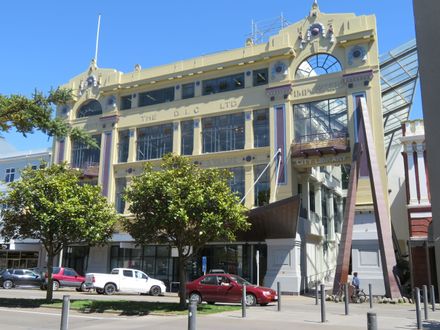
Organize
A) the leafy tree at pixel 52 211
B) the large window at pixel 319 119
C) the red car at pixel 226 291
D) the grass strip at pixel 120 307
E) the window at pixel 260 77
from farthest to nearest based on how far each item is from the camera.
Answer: the window at pixel 260 77, the large window at pixel 319 119, the red car at pixel 226 291, the leafy tree at pixel 52 211, the grass strip at pixel 120 307

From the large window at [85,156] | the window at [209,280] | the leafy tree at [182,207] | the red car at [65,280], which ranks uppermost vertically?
the large window at [85,156]

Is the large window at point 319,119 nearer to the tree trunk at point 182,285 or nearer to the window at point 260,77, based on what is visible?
the window at point 260,77

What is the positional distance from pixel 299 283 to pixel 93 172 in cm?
1975

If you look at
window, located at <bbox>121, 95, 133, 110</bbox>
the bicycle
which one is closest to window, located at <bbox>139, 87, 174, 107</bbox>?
window, located at <bbox>121, 95, 133, 110</bbox>

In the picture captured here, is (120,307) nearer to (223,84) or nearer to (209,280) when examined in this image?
(209,280)

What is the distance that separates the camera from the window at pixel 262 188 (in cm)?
3169

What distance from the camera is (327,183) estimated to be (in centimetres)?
3906

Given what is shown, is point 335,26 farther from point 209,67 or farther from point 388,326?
point 388,326

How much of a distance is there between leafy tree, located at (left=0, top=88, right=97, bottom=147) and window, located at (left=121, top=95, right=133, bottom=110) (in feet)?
91.8

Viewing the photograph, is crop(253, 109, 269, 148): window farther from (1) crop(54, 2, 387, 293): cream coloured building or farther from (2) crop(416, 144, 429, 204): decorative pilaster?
(2) crop(416, 144, 429, 204): decorative pilaster

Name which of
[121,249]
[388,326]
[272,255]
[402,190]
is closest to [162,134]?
[121,249]

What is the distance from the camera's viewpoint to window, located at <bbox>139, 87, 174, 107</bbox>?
123ft

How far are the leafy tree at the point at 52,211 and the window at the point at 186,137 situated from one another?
15.0 m

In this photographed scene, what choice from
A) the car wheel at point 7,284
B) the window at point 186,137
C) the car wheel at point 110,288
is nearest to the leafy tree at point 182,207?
the car wheel at point 110,288
